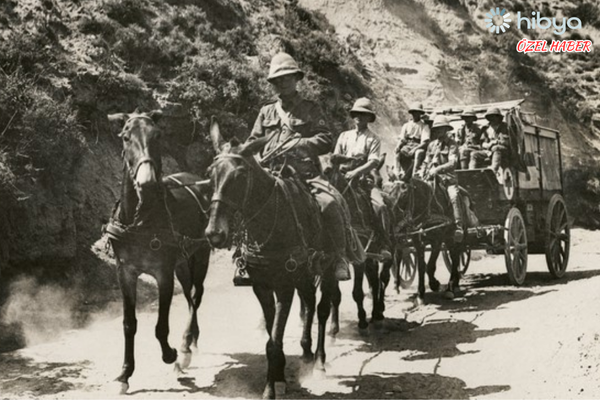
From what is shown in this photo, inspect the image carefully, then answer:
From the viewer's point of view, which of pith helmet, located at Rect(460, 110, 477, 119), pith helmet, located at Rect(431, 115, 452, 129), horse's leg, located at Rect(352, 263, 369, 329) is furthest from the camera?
pith helmet, located at Rect(460, 110, 477, 119)

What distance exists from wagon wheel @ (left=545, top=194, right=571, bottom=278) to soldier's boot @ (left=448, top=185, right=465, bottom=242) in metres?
2.61

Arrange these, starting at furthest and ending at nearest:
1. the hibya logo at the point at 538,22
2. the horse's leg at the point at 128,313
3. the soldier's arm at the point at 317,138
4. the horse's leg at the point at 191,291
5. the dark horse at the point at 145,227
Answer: the hibya logo at the point at 538,22
the horse's leg at the point at 191,291
the horse's leg at the point at 128,313
the soldier's arm at the point at 317,138
the dark horse at the point at 145,227

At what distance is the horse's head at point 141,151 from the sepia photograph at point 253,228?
0.03 metres

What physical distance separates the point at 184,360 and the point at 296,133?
3056 millimetres

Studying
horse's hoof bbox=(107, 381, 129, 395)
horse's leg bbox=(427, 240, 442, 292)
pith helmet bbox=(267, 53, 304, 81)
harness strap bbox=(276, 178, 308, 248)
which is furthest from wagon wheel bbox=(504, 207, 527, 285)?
horse's hoof bbox=(107, 381, 129, 395)

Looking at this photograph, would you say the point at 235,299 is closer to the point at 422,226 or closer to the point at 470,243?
the point at 422,226

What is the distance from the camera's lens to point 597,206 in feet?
84.0

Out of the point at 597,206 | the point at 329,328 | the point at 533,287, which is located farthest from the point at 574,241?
the point at 329,328

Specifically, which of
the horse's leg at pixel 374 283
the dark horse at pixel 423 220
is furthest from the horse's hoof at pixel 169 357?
the dark horse at pixel 423 220

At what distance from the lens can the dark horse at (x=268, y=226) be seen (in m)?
5.52

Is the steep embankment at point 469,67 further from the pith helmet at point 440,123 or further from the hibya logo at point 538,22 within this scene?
the pith helmet at point 440,123

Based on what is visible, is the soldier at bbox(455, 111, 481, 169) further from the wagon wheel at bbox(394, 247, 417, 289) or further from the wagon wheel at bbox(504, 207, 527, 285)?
the wagon wheel at bbox(394, 247, 417, 289)

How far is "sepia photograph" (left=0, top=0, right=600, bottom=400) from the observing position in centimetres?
643

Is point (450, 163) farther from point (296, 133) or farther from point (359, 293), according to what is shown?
point (296, 133)
